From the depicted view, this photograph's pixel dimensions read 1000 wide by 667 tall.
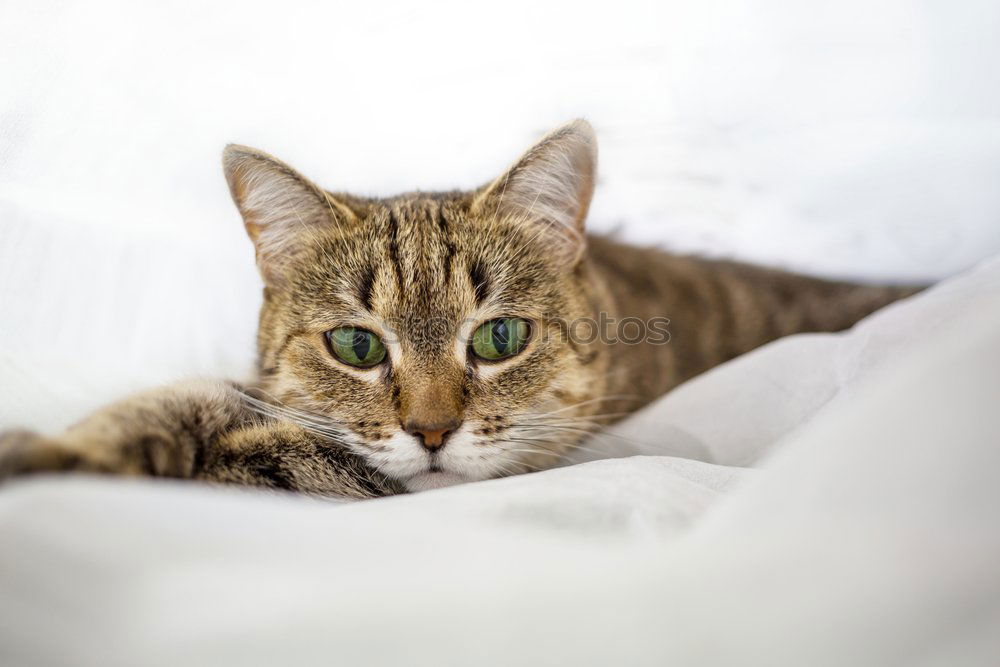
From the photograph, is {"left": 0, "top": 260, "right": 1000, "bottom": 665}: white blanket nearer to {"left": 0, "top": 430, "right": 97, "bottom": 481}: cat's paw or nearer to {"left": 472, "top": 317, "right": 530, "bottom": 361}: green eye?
{"left": 0, "top": 430, "right": 97, "bottom": 481}: cat's paw

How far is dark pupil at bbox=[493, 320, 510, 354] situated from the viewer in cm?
134

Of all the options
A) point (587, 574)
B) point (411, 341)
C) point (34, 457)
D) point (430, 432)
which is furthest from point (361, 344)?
point (587, 574)

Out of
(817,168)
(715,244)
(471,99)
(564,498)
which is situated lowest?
(564,498)

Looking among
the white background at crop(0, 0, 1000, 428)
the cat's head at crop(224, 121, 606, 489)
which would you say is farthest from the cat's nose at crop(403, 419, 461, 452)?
the white background at crop(0, 0, 1000, 428)

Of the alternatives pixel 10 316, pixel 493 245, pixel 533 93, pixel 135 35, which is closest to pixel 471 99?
pixel 533 93

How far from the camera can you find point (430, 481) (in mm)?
1176

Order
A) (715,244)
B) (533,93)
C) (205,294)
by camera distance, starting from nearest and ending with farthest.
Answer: (205,294) < (533,93) < (715,244)

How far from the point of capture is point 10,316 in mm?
1136

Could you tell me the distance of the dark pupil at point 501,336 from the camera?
4.41 feet

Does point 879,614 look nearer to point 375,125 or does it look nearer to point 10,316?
point 10,316

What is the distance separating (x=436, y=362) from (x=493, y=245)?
0.30 meters

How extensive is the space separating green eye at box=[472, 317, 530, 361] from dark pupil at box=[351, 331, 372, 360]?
20 centimetres

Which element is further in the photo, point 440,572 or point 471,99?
point 471,99

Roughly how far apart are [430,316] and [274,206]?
0.42 metres
